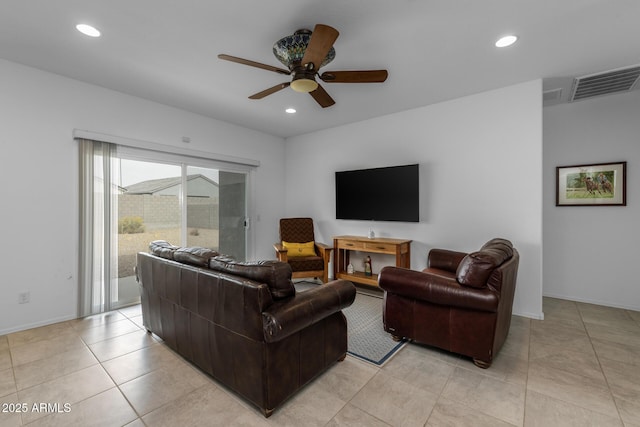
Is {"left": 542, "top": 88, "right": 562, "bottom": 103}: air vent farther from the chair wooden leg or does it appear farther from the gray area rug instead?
the gray area rug

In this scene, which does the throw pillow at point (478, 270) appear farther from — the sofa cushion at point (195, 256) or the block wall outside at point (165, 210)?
the block wall outside at point (165, 210)

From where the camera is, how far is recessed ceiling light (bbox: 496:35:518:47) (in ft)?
7.70

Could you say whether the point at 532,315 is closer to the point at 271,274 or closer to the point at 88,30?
the point at 271,274

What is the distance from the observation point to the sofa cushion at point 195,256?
2082 millimetres

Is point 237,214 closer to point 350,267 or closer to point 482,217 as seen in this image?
point 350,267

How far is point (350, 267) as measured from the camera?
4.33m

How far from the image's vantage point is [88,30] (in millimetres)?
2250

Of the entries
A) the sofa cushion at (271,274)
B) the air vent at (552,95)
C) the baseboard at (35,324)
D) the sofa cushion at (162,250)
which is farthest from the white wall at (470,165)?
the baseboard at (35,324)

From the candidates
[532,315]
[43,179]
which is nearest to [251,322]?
[43,179]

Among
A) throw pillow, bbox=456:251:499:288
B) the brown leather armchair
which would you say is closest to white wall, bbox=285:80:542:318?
the brown leather armchair

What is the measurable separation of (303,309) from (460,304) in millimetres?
1254

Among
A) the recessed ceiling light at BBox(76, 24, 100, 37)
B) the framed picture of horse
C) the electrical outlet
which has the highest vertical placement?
the recessed ceiling light at BBox(76, 24, 100, 37)

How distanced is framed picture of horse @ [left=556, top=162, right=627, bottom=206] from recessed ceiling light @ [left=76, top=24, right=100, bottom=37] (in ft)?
17.4

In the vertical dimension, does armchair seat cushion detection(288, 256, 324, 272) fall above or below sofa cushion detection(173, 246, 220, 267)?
below
